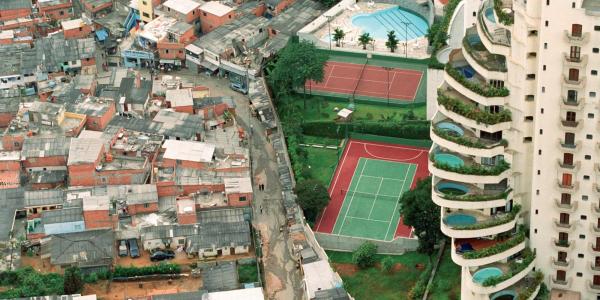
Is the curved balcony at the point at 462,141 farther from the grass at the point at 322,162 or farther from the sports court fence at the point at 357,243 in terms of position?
the grass at the point at 322,162

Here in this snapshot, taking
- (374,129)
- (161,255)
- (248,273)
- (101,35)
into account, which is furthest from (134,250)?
(101,35)

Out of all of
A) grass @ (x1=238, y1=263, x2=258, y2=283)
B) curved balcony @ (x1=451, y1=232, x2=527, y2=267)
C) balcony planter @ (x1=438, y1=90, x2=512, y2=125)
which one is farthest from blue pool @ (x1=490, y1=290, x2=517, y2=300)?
grass @ (x1=238, y1=263, x2=258, y2=283)

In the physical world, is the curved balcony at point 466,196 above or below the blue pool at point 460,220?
above

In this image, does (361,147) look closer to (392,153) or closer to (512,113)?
(392,153)

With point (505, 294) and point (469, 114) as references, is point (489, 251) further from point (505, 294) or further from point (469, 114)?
point (469, 114)

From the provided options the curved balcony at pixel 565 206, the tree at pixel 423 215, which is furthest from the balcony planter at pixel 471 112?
the tree at pixel 423 215

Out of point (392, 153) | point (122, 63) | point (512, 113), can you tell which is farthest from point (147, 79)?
point (512, 113)

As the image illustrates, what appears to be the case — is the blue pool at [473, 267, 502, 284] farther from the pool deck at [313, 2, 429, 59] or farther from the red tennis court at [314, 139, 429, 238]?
the pool deck at [313, 2, 429, 59]
